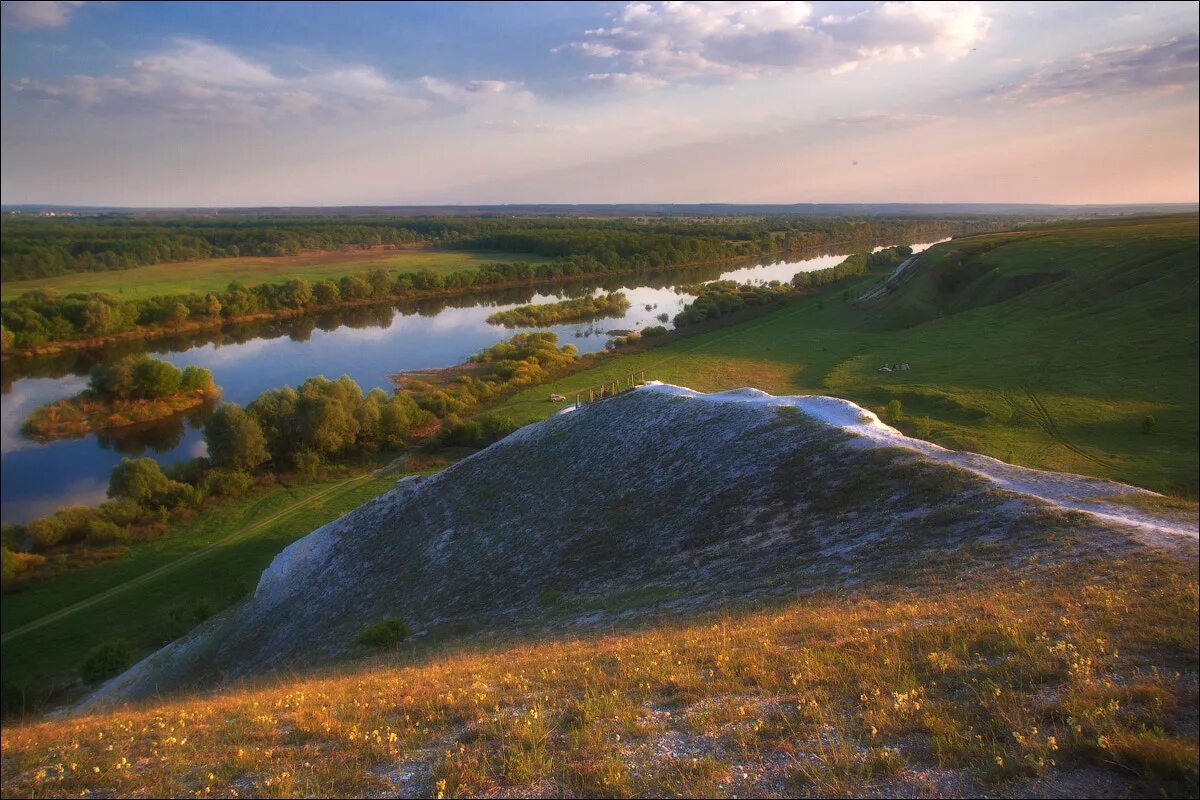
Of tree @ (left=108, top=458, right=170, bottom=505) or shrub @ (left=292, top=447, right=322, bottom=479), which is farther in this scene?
shrub @ (left=292, top=447, right=322, bottom=479)

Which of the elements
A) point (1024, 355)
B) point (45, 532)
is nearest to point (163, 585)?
point (45, 532)

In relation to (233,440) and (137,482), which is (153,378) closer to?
(233,440)

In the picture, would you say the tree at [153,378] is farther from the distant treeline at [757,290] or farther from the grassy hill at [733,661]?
the distant treeline at [757,290]

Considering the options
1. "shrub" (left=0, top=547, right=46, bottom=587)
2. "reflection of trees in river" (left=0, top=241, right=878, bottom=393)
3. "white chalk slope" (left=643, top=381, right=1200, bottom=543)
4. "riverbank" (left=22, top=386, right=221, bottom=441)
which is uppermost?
"reflection of trees in river" (left=0, top=241, right=878, bottom=393)

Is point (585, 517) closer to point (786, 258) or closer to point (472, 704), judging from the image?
point (472, 704)

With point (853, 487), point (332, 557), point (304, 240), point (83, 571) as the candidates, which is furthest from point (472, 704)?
point (304, 240)

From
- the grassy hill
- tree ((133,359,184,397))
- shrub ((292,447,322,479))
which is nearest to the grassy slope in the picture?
shrub ((292,447,322,479))

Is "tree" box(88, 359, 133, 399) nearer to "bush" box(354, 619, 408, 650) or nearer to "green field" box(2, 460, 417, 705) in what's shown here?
"green field" box(2, 460, 417, 705)
